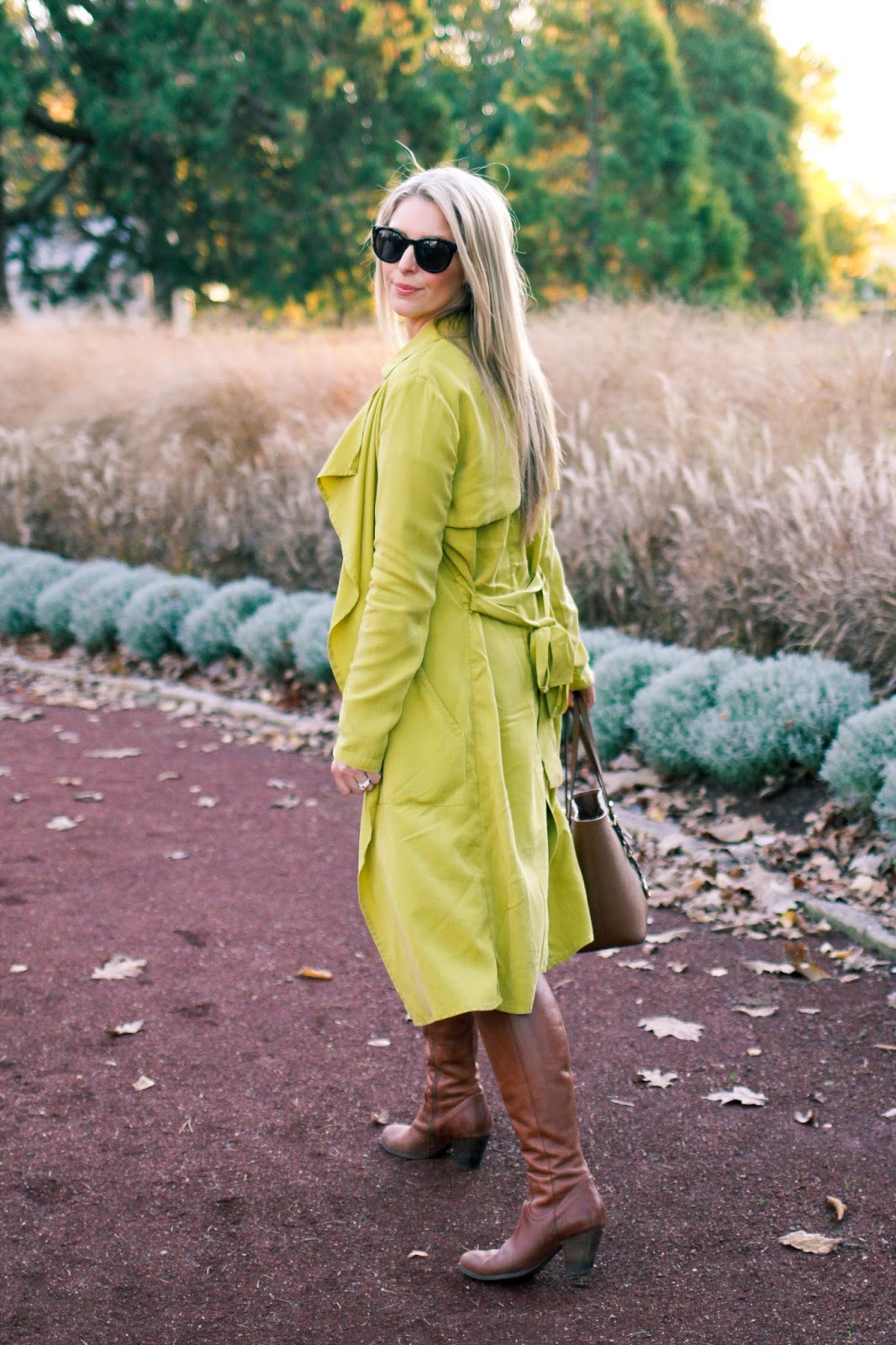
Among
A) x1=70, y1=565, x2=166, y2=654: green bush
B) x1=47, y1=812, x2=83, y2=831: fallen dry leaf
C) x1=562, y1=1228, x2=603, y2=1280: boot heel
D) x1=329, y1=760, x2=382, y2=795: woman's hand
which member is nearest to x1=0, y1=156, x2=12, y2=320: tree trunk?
x1=70, y1=565, x2=166, y2=654: green bush

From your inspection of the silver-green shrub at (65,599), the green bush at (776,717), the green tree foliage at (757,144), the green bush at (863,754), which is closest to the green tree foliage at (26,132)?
the green tree foliage at (757,144)

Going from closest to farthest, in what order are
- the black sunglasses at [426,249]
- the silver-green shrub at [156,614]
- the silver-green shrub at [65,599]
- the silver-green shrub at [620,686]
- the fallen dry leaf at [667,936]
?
the black sunglasses at [426,249], the fallen dry leaf at [667,936], the silver-green shrub at [620,686], the silver-green shrub at [156,614], the silver-green shrub at [65,599]

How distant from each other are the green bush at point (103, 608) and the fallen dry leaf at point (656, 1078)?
228 inches

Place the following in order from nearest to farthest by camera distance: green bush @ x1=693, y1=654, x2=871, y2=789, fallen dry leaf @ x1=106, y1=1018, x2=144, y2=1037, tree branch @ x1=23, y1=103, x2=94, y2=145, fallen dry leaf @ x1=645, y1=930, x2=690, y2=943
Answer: fallen dry leaf @ x1=106, y1=1018, x2=144, y2=1037
fallen dry leaf @ x1=645, y1=930, x2=690, y2=943
green bush @ x1=693, y1=654, x2=871, y2=789
tree branch @ x1=23, y1=103, x2=94, y2=145

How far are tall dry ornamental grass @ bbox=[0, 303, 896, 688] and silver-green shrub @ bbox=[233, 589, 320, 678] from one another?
907mm

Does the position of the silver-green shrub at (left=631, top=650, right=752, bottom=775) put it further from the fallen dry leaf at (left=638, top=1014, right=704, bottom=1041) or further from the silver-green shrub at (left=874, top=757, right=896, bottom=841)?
the fallen dry leaf at (left=638, top=1014, right=704, bottom=1041)

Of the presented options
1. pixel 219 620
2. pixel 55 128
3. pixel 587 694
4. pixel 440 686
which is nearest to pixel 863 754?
pixel 587 694

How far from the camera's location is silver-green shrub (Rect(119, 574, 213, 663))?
805 centimetres

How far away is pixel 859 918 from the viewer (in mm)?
4137

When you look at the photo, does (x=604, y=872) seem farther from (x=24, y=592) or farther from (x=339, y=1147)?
(x=24, y=592)

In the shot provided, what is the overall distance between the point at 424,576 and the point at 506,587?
24 centimetres

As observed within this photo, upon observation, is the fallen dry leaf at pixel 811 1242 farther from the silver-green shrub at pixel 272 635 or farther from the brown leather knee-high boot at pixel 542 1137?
the silver-green shrub at pixel 272 635

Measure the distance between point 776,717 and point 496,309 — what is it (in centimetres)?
298

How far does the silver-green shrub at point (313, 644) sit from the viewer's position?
698 centimetres
